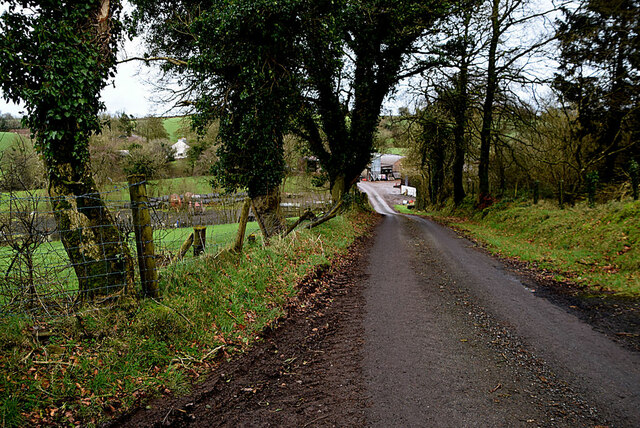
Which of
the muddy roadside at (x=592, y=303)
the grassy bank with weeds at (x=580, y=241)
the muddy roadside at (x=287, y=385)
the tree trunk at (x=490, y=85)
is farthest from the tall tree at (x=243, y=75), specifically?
the tree trunk at (x=490, y=85)

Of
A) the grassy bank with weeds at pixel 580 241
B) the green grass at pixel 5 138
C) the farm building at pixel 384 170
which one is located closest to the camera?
the green grass at pixel 5 138

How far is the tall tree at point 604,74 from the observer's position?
11.8m

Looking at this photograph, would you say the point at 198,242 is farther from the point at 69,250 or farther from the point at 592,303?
the point at 592,303

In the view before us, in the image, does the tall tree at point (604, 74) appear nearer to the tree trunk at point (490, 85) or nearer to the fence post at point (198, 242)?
the tree trunk at point (490, 85)

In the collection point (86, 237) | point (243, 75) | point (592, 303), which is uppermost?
point (243, 75)

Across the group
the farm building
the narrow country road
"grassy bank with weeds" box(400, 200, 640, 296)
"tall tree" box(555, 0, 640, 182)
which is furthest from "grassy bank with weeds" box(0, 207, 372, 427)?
the farm building

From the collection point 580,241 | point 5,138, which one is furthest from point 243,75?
point 580,241

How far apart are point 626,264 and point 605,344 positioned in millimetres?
4265

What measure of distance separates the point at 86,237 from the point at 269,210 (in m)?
6.60

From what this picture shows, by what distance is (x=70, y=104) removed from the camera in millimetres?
4391

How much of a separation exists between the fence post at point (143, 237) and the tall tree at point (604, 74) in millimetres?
15361

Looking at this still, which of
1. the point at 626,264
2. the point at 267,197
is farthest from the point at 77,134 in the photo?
the point at 626,264

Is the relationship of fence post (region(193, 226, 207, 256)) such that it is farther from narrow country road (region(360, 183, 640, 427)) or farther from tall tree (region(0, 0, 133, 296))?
narrow country road (region(360, 183, 640, 427))

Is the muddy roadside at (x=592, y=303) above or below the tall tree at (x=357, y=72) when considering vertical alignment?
below
